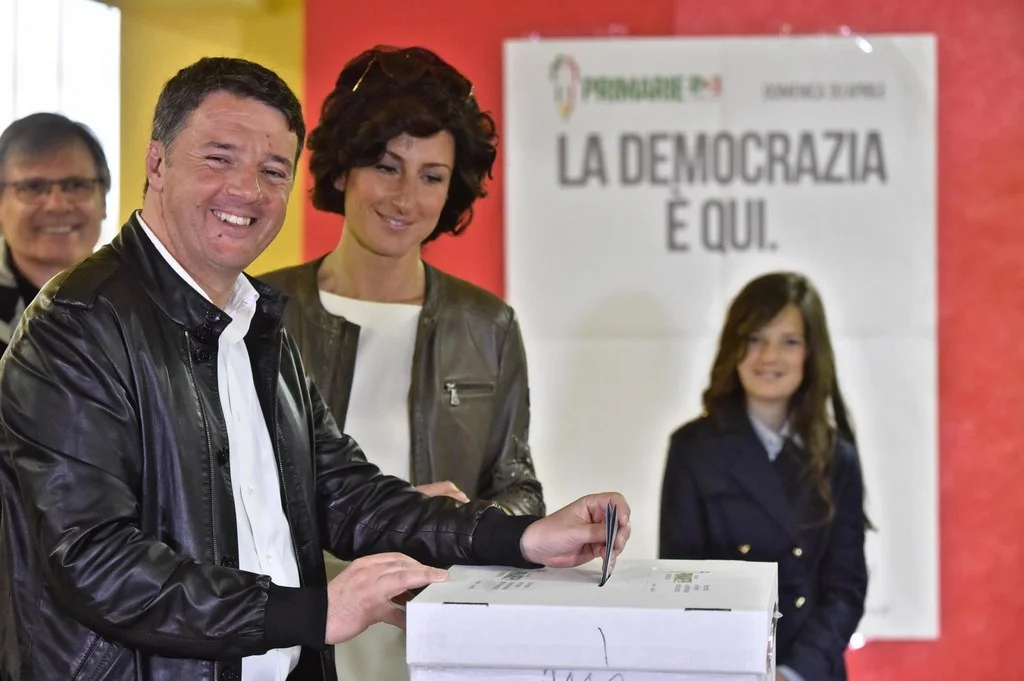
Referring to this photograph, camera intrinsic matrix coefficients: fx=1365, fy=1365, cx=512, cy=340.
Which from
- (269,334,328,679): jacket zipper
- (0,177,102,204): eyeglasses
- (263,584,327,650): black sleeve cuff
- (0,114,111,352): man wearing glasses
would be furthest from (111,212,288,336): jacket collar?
(0,177,102,204): eyeglasses

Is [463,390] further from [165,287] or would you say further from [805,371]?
[805,371]

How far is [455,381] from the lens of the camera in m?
2.85

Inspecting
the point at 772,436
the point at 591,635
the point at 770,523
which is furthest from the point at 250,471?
the point at 772,436

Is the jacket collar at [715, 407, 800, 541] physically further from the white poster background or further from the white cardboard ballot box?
the white cardboard ballot box

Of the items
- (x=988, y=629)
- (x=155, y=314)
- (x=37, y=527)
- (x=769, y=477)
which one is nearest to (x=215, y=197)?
(x=155, y=314)

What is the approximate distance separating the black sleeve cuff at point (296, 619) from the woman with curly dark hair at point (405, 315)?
3.42 ft

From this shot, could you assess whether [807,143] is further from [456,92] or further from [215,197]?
[215,197]

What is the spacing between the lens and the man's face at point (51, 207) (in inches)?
123

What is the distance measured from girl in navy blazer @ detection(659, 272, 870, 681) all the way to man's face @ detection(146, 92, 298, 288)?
1.86m

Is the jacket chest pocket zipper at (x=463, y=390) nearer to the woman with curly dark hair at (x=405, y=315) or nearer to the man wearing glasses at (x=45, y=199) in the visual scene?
the woman with curly dark hair at (x=405, y=315)

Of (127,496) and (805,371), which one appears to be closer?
(127,496)

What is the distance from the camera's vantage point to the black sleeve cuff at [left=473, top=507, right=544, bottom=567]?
2014 millimetres

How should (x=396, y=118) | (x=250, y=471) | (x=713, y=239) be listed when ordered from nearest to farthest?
(x=250, y=471)
(x=396, y=118)
(x=713, y=239)

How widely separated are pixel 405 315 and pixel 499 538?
3.11ft
